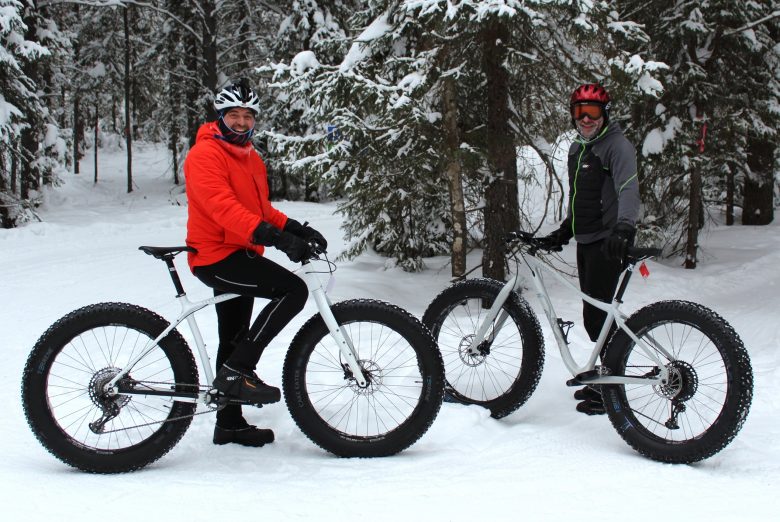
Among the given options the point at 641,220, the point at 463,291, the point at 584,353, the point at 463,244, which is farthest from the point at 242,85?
the point at 641,220

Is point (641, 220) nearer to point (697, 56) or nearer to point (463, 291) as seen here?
point (697, 56)

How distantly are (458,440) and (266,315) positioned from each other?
4.97ft

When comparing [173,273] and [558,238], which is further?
[558,238]

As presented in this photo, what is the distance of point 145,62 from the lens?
24609 millimetres

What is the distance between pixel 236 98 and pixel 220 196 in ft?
2.07

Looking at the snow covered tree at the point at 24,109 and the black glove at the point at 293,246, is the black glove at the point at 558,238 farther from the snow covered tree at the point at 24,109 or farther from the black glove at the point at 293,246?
the snow covered tree at the point at 24,109

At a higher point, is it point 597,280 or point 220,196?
point 220,196

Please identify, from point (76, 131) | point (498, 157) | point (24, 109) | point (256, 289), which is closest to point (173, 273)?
point (256, 289)

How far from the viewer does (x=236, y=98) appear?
12.4 ft

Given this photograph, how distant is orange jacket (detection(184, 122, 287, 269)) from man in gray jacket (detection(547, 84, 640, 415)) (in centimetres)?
227

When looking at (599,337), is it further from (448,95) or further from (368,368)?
(448,95)

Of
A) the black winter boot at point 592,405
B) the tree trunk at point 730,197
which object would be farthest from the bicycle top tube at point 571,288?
the tree trunk at point 730,197

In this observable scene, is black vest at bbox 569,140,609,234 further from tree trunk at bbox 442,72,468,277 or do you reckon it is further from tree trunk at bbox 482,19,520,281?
tree trunk at bbox 442,72,468,277

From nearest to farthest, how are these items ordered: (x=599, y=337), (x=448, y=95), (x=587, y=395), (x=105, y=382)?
(x=105, y=382)
(x=599, y=337)
(x=587, y=395)
(x=448, y=95)
